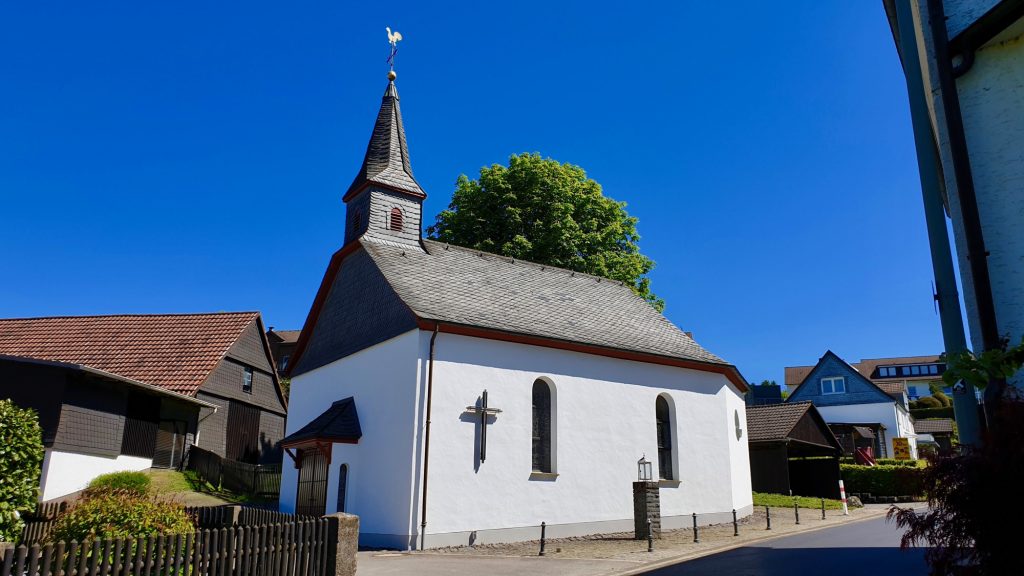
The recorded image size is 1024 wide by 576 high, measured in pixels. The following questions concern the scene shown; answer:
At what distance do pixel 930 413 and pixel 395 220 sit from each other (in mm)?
68390

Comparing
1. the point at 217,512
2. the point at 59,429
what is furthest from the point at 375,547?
the point at 59,429

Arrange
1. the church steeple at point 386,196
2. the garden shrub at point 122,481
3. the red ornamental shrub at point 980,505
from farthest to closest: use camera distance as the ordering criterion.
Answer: the church steeple at point 386,196 → the garden shrub at point 122,481 → the red ornamental shrub at point 980,505

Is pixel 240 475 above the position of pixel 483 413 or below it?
below

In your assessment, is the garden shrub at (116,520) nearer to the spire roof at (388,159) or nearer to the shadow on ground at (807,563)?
the shadow on ground at (807,563)

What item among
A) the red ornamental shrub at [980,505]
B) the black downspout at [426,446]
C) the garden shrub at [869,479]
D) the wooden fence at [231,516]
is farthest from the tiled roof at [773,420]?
the red ornamental shrub at [980,505]

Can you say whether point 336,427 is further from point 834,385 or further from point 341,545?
point 834,385

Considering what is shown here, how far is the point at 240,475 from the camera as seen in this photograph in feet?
83.5

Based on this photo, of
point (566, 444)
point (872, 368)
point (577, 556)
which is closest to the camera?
point (577, 556)

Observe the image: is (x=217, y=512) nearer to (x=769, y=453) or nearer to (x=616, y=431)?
(x=616, y=431)

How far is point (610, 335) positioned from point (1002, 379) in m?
15.4

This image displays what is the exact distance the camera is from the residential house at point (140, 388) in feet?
70.5

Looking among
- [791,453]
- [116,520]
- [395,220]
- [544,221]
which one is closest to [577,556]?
[116,520]

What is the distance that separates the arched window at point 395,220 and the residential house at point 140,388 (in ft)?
33.1

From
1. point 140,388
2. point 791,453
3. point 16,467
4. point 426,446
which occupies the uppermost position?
point 140,388
